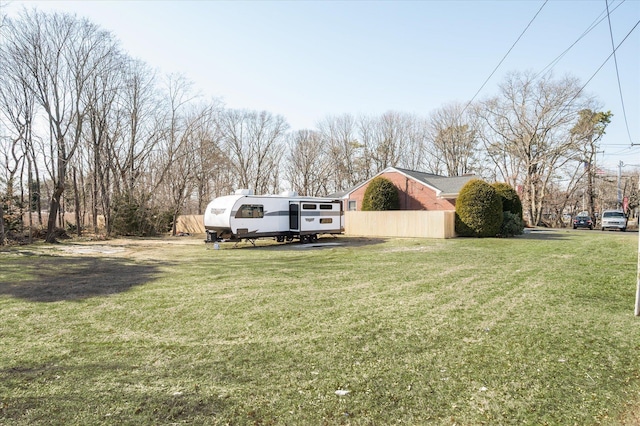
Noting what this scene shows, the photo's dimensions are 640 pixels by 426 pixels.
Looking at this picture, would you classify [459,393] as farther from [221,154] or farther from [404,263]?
[221,154]

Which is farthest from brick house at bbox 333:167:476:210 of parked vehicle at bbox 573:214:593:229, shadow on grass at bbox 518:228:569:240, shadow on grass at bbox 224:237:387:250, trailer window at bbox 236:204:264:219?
trailer window at bbox 236:204:264:219

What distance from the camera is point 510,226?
19.6m

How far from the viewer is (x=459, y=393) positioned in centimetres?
328

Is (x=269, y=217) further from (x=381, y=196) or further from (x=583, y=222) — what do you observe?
(x=583, y=222)

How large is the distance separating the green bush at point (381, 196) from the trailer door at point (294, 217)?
9990 millimetres

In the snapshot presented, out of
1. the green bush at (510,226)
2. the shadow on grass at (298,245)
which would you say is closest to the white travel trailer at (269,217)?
the shadow on grass at (298,245)

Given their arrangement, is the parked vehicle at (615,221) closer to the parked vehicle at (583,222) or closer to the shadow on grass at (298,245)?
the parked vehicle at (583,222)

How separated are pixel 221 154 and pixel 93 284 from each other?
29.7m

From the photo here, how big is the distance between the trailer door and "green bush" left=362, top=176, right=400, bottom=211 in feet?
32.8

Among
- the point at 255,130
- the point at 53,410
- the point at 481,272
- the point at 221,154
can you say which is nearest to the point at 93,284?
the point at 53,410

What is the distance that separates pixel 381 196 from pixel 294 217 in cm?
1042

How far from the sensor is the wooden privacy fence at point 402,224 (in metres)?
19.6

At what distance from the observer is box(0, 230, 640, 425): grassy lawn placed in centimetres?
301

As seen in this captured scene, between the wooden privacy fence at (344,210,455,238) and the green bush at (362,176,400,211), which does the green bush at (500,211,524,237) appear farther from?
the green bush at (362,176,400,211)
